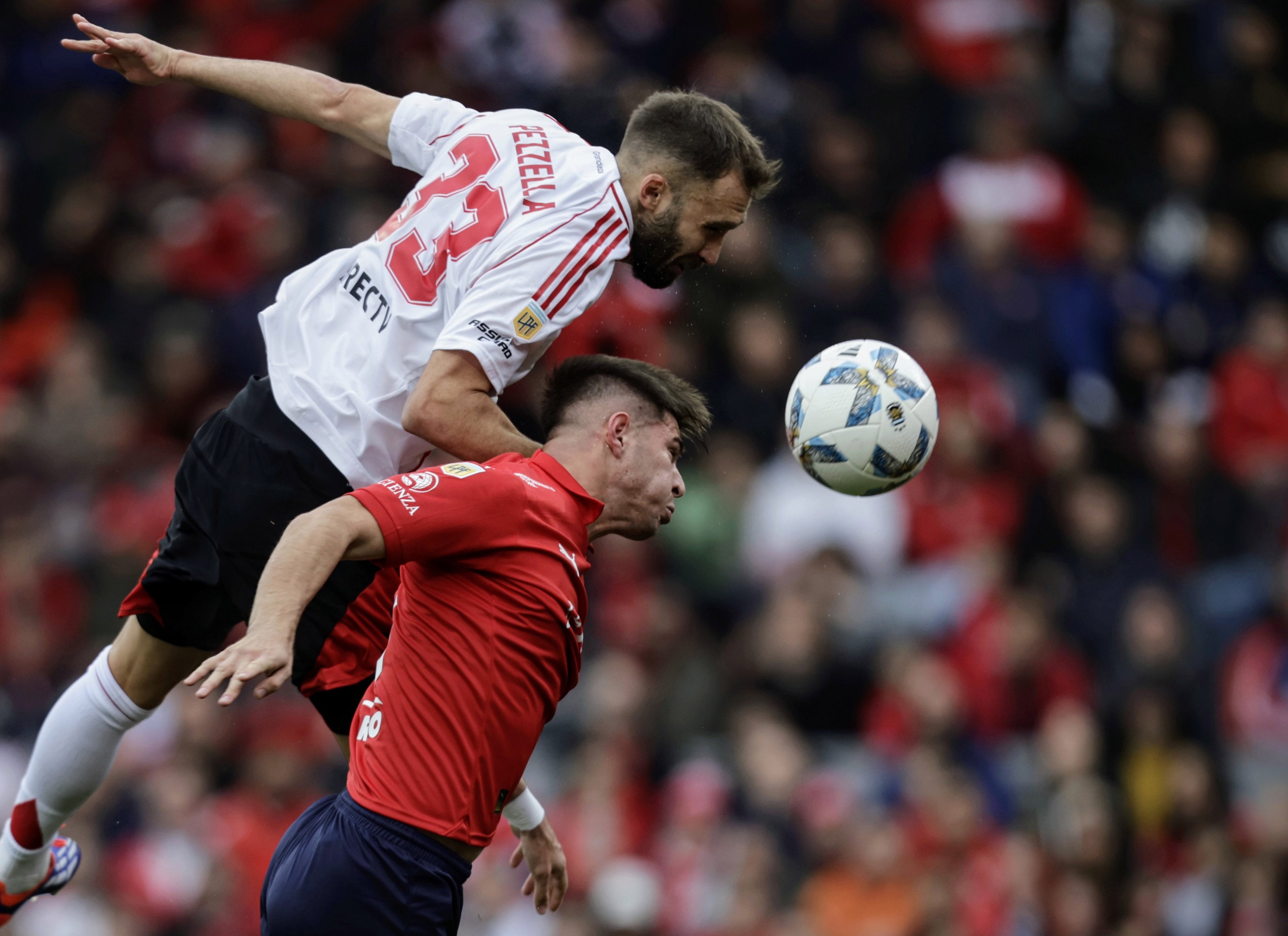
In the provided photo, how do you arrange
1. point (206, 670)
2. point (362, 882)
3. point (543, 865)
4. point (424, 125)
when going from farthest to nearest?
point (543, 865) < point (424, 125) < point (362, 882) < point (206, 670)

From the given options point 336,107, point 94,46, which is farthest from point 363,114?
point 94,46

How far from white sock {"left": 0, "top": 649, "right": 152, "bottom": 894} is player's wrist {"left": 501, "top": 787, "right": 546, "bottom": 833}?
1.20 m

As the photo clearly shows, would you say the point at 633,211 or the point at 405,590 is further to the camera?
the point at 633,211

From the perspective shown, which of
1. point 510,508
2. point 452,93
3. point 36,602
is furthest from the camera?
point 452,93

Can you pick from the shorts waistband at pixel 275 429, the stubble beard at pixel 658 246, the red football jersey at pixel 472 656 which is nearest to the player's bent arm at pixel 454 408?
the red football jersey at pixel 472 656

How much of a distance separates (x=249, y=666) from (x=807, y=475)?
4029 mm

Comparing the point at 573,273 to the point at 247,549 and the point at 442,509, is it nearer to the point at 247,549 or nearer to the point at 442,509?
the point at 442,509

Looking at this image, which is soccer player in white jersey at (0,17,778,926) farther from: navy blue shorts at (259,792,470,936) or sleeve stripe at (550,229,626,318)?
navy blue shorts at (259,792,470,936)

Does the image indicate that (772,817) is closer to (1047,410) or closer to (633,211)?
(1047,410)

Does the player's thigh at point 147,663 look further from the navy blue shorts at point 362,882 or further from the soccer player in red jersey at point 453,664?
the navy blue shorts at point 362,882

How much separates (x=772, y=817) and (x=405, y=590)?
509cm

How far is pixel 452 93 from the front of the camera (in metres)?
12.4

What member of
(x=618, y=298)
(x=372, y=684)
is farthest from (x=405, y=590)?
(x=618, y=298)

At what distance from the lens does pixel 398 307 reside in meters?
4.72
